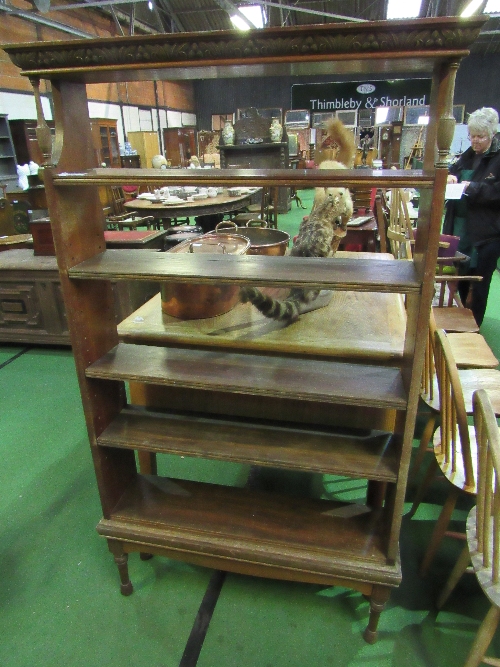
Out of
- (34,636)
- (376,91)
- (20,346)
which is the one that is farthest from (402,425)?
(376,91)

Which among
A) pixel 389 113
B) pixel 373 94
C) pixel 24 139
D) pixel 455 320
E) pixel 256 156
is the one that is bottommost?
pixel 455 320

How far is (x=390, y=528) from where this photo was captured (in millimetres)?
1512

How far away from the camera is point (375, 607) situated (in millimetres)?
1565

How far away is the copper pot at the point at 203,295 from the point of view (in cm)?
179

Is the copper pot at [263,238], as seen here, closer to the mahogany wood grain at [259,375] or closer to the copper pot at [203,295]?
the copper pot at [203,295]

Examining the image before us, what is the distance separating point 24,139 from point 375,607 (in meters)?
9.23

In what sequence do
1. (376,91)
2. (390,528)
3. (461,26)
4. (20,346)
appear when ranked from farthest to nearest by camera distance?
(376,91) < (20,346) < (390,528) < (461,26)

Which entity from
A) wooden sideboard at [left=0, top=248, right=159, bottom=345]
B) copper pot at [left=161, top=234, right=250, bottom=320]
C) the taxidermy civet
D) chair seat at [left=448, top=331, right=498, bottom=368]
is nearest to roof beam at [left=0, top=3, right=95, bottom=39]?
wooden sideboard at [left=0, top=248, right=159, bottom=345]

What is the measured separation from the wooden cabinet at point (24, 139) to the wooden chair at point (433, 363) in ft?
26.8

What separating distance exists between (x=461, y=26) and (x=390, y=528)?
1.41m

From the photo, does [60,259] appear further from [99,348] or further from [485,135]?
[485,135]

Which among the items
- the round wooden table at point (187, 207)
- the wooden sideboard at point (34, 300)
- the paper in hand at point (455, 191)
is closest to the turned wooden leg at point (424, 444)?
the paper in hand at point (455, 191)

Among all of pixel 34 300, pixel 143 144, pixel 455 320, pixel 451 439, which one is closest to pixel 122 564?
pixel 451 439

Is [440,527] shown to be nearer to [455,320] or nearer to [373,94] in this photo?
[455,320]
